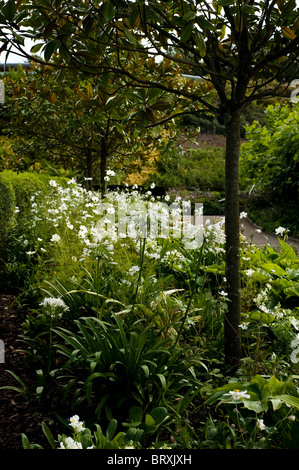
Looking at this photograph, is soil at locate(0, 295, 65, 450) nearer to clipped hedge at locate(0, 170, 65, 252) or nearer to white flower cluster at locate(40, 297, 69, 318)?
white flower cluster at locate(40, 297, 69, 318)

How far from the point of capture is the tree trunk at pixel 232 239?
2.58m

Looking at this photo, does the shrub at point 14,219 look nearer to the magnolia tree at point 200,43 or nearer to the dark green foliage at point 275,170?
the magnolia tree at point 200,43

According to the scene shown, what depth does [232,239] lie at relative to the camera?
2.61 metres

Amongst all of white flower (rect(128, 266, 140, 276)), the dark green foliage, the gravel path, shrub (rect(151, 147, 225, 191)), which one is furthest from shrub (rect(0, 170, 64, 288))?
shrub (rect(151, 147, 225, 191))

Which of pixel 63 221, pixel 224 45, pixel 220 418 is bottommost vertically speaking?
pixel 220 418

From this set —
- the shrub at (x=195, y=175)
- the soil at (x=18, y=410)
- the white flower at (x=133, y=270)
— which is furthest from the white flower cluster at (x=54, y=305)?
the shrub at (x=195, y=175)

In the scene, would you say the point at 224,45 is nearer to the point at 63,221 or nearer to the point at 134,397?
the point at 134,397

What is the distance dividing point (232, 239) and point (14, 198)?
4.02 metres

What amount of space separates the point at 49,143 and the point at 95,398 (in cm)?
642

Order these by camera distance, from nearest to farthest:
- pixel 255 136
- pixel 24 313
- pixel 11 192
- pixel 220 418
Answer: pixel 220 418 → pixel 24 313 → pixel 11 192 → pixel 255 136

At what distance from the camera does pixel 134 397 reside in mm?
2166

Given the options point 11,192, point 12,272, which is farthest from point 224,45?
point 11,192

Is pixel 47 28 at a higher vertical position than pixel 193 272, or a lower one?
higher

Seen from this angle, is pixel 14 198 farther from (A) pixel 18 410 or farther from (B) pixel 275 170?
(B) pixel 275 170
